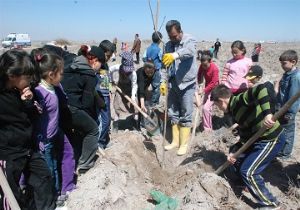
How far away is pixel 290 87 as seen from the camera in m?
4.19

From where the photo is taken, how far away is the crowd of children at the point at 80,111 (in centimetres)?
280

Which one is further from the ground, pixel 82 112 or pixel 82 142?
pixel 82 112

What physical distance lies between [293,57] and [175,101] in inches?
69.3

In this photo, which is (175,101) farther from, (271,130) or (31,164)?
(31,164)

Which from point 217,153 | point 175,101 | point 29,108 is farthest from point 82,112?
point 217,153

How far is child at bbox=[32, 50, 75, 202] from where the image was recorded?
3.12 meters

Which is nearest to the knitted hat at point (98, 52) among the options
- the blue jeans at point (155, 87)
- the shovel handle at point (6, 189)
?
the shovel handle at point (6, 189)

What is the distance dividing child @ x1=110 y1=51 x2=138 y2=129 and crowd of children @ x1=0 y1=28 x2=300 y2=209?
0.07 m

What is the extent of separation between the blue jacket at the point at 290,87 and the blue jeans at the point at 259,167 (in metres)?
0.93

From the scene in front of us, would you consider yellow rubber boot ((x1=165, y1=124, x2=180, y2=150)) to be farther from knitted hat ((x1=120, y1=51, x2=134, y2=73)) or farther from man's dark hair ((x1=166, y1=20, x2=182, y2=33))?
man's dark hair ((x1=166, y1=20, x2=182, y2=33))

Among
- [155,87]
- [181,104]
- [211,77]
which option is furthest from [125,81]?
[211,77]

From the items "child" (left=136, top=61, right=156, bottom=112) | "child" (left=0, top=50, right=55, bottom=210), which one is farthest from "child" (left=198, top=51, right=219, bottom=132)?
"child" (left=0, top=50, right=55, bottom=210)

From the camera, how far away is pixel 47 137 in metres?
3.24

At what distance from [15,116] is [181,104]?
105 inches
